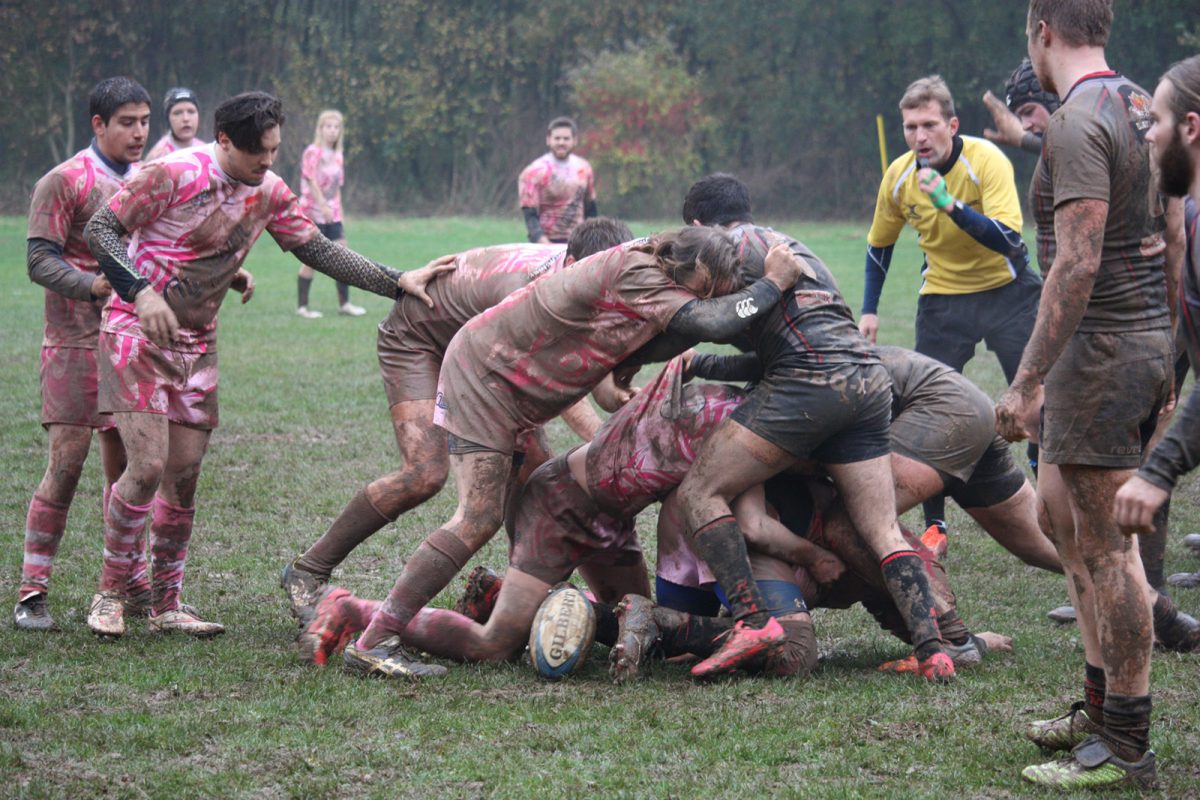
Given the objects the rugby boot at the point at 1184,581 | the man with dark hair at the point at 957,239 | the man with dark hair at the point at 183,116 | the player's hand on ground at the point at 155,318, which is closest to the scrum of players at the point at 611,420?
the player's hand on ground at the point at 155,318

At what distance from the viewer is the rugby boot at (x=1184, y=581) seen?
19.0 ft

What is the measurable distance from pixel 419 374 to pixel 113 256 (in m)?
1.24

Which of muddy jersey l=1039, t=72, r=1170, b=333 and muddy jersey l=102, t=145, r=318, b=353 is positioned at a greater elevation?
muddy jersey l=1039, t=72, r=1170, b=333

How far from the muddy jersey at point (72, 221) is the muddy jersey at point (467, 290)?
118 centimetres

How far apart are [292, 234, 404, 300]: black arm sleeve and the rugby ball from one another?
1.53 meters

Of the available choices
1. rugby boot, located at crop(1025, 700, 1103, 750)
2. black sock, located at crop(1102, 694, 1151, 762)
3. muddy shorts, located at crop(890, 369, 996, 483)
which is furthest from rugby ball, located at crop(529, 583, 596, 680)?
black sock, located at crop(1102, 694, 1151, 762)

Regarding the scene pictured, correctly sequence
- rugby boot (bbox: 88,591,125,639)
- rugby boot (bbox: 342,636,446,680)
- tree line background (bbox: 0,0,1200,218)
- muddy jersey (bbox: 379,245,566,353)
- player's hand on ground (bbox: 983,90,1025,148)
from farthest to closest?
tree line background (bbox: 0,0,1200,218)
player's hand on ground (bbox: 983,90,1025,148)
muddy jersey (bbox: 379,245,566,353)
rugby boot (bbox: 88,591,125,639)
rugby boot (bbox: 342,636,446,680)

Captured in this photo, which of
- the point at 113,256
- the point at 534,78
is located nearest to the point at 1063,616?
the point at 113,256

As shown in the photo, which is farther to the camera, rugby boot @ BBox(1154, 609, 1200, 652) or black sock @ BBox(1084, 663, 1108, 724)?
rugby boot @ BBox(1154, 609, 1200, 652)

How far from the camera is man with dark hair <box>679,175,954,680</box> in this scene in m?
4.54

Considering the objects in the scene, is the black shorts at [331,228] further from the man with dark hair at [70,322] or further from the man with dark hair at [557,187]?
the man with dark hair at [70,322]

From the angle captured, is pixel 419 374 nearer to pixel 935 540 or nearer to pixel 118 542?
pixel 118 542

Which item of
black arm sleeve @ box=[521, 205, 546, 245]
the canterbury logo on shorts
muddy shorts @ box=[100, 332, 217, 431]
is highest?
the canterbury logo on shorts

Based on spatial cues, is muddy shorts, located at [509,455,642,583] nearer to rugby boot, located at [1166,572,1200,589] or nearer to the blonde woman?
rugby boot, located at [1166,572,1200,589]
